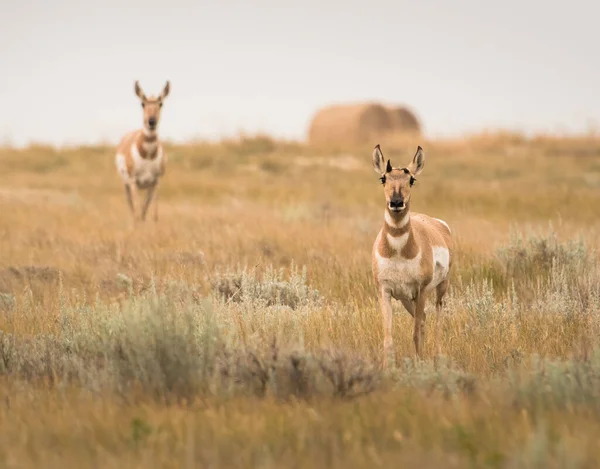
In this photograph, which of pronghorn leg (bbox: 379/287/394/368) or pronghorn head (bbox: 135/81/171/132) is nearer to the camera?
pronghorn leg (bbox: 379/287/394/368)

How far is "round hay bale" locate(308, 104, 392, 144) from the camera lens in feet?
127

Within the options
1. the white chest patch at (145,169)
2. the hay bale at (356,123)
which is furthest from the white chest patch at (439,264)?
the hay bale at (356,123)

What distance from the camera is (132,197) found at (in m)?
16.1

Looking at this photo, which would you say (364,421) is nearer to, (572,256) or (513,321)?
(513,321)

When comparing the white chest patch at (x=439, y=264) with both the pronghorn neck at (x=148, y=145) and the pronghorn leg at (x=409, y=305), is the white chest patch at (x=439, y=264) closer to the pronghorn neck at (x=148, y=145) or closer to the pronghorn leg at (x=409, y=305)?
the pronghorn leg at (x=409, y=305)

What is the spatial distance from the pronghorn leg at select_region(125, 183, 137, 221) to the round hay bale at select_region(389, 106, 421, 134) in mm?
25085

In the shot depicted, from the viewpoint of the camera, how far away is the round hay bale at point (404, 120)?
40.7m

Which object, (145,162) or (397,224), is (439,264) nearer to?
(397,224)

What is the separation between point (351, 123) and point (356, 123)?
0.30 meters

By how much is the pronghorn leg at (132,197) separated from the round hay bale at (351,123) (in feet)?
73.2

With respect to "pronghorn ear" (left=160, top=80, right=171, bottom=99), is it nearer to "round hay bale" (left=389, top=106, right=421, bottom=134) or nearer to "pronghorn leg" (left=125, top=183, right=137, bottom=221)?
"pronghorn leg" (left=125, top=183, right=137, bottom=221)

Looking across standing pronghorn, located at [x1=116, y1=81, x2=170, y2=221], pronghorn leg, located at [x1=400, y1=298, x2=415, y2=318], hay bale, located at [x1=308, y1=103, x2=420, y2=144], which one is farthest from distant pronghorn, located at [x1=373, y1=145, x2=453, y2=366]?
hay bale, located at [x1=308, y1=103, x2=420, y2=144]

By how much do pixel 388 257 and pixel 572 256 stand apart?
4559 mm

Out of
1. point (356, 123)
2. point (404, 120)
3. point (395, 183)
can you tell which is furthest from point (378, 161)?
point (404, 120)
